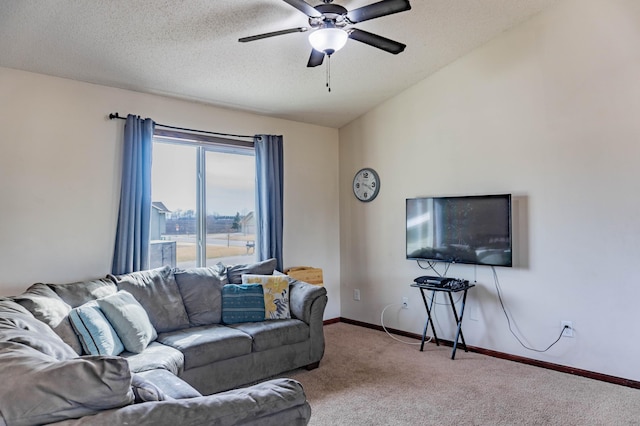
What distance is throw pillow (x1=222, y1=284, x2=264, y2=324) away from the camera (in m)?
3.47

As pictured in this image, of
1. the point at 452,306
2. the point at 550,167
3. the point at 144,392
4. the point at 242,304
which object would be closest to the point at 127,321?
the point at 242,304

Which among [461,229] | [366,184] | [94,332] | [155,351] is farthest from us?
[366,184]

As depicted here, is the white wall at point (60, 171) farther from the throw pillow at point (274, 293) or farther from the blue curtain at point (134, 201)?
the throw pillow at point (274, 293)

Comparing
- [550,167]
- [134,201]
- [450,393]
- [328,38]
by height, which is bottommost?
[450,393]

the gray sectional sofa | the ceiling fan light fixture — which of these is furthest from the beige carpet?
the ceiling fan light fixture

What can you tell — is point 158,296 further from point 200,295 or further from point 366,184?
point 366,184

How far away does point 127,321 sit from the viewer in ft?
8.86

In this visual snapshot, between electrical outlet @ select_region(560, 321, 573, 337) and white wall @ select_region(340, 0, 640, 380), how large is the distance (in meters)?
0.04

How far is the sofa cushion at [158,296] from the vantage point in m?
3.19

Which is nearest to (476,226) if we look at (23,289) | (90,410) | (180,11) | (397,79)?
(397,79)

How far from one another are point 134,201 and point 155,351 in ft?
4.69

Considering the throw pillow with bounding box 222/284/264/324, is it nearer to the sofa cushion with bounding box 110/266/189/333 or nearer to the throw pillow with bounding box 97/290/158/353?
the sofa cushion with bounding box 110/266/189/333

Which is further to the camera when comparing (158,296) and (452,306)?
(452,306)

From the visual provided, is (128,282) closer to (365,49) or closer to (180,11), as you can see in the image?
(180,11)
